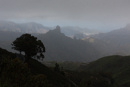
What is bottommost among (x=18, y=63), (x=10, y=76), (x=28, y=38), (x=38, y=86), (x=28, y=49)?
(x=38, y=86)

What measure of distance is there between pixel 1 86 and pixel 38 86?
309 inches

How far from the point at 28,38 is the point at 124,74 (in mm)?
165576

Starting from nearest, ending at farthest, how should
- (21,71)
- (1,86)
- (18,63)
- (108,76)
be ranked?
(1,86) < (21,71) < (18,63) < (108,76)

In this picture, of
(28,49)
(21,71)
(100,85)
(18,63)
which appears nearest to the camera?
(21,71)

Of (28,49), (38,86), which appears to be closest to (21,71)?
(38,86)

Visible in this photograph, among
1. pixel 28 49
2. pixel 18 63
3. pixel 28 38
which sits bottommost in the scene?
pixel 18 63

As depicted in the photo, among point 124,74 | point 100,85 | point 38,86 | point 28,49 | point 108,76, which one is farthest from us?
point 124,74

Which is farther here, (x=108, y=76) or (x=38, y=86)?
(x=108, y=76)

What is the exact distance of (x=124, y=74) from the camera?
6708 inches

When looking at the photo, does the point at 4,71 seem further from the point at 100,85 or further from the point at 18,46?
the point at 100,85

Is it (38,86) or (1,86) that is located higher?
(1,86)

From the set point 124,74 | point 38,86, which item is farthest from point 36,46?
point 124,74

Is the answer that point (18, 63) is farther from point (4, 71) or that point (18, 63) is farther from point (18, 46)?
point (18, 46)

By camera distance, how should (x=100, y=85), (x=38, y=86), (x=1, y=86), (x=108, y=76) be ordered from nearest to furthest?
(x=1, y=86)
(x=38, y=86)
(x=100, y=85)
(x=108, y=76)
